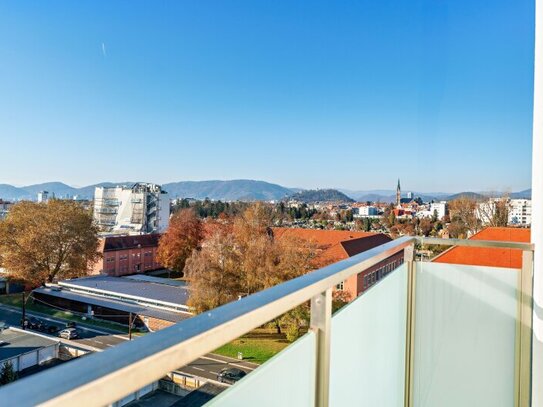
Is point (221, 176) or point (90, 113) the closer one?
point (90, 113)

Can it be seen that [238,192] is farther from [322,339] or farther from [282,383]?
[282,383]

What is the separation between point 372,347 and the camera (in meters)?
1.24

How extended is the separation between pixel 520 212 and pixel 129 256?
21928mm

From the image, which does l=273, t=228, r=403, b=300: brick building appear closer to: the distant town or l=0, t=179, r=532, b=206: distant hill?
the distant town

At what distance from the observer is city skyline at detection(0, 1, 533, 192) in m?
2.24

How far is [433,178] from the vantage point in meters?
2.58

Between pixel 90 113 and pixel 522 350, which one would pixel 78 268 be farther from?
pixel 522 350

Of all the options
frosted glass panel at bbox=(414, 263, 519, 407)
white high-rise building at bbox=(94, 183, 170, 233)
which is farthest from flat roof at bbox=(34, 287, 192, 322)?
frosted glass panel at bbox=(414, 263, 519, 407)

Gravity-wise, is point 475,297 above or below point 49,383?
below

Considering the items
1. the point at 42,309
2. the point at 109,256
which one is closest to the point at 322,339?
the point at 42,309

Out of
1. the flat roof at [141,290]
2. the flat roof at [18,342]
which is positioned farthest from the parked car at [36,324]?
the flat roof at [141,290]

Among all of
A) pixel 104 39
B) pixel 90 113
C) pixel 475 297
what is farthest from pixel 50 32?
pixel 475 297

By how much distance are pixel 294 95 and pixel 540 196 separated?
15.8 metres

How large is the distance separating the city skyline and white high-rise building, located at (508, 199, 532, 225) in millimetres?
82
